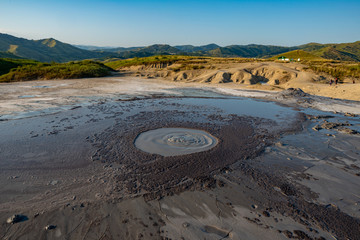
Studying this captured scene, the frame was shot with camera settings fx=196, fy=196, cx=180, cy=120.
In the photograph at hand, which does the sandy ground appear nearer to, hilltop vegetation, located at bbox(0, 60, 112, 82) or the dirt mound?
the dirt mound

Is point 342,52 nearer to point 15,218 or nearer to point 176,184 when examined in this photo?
point 176,184

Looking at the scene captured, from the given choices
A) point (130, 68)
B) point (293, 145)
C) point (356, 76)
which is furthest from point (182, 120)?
point (130, 68)

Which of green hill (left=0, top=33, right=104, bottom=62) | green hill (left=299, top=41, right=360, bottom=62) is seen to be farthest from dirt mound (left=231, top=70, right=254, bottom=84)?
green hill (left=0, top=33, right=104, bottom=62)

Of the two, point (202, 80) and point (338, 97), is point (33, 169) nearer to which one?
point (338, 97)

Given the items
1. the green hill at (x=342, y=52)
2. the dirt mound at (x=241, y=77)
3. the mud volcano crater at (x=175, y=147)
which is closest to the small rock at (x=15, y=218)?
the mud volcano crater at (x=175, y=147)

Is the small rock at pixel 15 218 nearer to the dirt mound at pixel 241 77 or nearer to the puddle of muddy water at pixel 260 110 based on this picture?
the puddle of muddy water at pixel 260 110

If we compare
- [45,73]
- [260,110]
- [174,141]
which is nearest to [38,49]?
[45,73]
